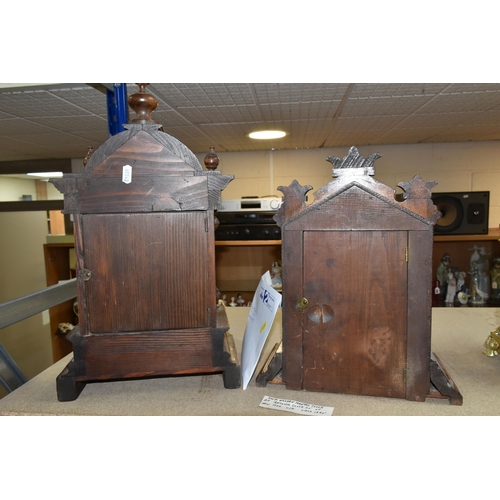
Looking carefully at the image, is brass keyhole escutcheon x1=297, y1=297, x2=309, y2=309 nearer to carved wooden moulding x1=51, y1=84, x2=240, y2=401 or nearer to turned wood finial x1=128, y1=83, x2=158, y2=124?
carved wooden moulding x1=51, y1=84, x2=240, y2=401

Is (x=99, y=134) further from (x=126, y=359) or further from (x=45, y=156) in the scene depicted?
(x=126, y=359)

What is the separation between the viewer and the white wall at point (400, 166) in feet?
10.1

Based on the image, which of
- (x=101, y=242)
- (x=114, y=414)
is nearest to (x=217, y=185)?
(x=101, y=242)

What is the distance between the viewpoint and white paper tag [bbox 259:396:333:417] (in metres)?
0.77

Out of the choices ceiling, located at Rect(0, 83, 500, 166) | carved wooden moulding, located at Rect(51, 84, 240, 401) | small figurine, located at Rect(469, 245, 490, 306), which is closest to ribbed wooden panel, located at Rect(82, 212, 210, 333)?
carved wooden moulding, located at Rect(51, 84, 240, 401)

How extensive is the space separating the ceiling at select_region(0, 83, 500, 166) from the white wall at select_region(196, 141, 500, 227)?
21 centimetres

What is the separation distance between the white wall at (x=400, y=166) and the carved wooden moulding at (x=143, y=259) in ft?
7.62

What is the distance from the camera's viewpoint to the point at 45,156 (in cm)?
332

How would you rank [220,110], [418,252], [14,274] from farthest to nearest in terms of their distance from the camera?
[14,274], [220,110], [418,252]

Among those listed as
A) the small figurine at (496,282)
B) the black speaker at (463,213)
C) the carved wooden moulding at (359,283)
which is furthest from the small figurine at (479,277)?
the carved wooden moulding at (359,283)

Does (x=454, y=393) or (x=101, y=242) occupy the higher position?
(x=101, y=242)

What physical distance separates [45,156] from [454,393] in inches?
138

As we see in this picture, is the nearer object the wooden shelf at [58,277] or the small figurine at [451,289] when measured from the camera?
the small figurine at [451,289]

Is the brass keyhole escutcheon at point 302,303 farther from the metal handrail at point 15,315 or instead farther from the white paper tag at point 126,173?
the metal handrail at point 15,315
